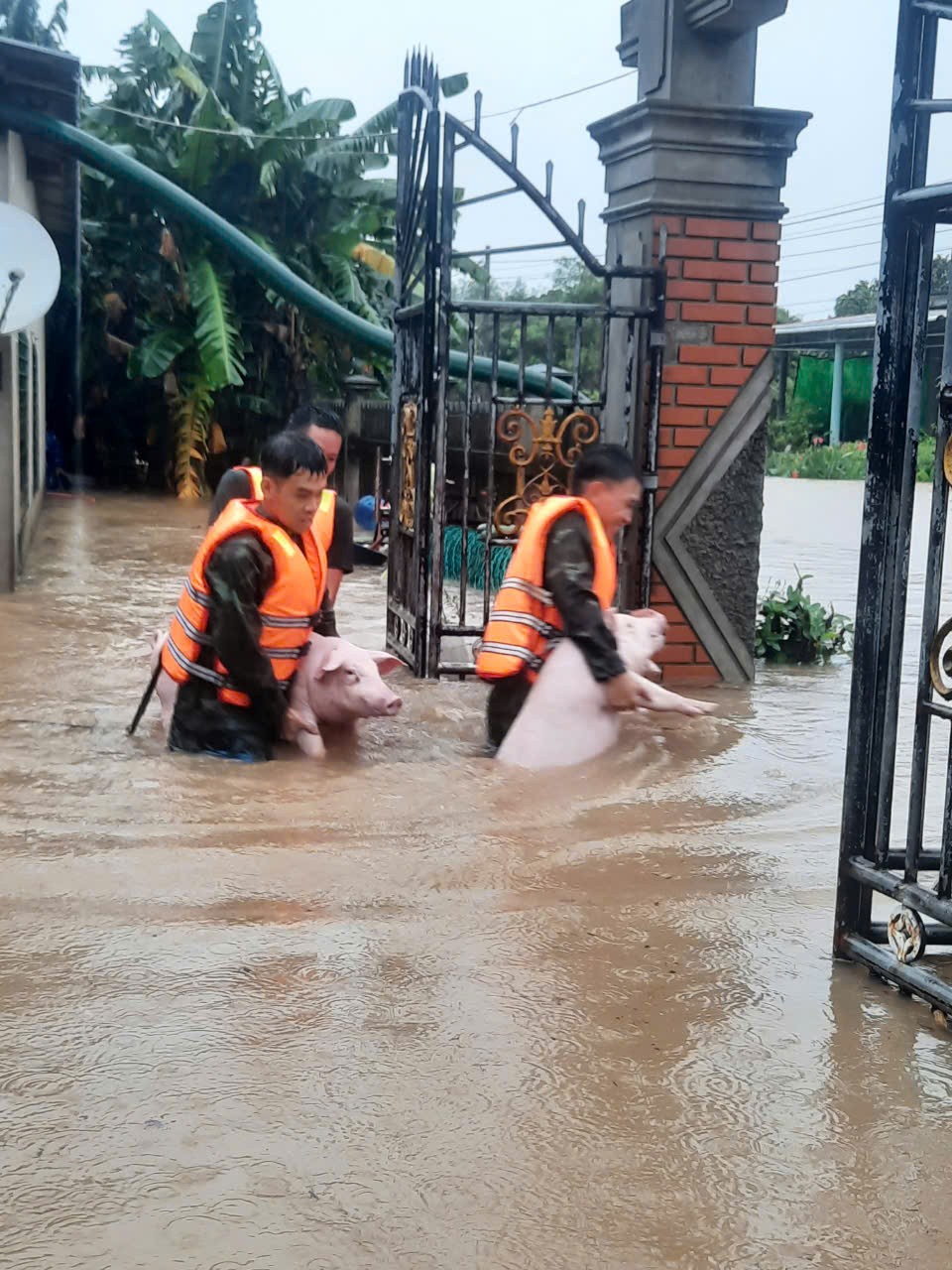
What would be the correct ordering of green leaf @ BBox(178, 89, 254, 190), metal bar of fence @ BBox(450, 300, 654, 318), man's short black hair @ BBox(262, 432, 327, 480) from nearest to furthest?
man's short black hair @ BBox(262, 432, 327, 480) < metal bar of fence @ BBox(450, 300, 654, 318) < green leaf @ BBox(178, 89, 254, 190)

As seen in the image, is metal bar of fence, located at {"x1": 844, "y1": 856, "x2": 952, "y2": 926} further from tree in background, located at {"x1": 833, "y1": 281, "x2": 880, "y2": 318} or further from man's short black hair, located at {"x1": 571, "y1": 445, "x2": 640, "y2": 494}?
tree in background, located at {"x1": 833, "y1": 281, "x2": 880, "y2": 318}

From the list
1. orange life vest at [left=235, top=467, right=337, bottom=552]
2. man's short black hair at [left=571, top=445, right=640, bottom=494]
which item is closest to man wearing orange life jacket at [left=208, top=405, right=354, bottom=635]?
orange life vest at [left=235, top=467, right=337, bottom=552]

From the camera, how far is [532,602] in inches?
236

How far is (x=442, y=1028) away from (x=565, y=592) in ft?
9.27

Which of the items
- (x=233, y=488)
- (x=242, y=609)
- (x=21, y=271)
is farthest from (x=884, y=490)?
(x=21, y=271)

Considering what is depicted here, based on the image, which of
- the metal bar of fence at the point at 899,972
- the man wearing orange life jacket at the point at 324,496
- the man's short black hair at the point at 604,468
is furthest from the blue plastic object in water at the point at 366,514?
the metal bar of fence at the point at 899,972

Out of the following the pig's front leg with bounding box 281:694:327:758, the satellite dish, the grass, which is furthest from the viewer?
the grass

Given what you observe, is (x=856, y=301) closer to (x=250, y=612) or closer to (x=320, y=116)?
(x=320, y=116)

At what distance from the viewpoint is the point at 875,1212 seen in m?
2.44

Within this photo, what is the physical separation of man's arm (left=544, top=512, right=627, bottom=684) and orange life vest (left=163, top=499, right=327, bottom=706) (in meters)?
0.98

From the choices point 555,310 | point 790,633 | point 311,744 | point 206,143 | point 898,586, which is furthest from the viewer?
point 206,143

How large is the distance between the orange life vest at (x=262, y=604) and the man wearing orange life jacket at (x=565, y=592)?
80cm

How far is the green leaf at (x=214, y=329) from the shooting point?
18.7 m

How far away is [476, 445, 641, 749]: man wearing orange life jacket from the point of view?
5.72m
